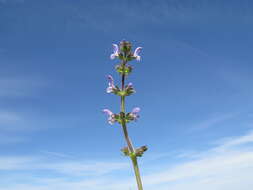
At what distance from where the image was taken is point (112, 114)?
8305 millimetres

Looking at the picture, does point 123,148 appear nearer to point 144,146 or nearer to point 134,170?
point 144,146

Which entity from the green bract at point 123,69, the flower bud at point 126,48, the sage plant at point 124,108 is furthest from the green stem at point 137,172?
the flower bud at point 126,48

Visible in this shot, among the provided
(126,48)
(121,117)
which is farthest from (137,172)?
(126,48)

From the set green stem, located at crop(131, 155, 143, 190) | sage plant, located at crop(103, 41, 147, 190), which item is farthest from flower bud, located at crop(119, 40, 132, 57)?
green stem, located at crop(131, 155, 143, 190)

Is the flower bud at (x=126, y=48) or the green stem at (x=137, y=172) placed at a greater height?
the flower bud at (x=126, y=48)

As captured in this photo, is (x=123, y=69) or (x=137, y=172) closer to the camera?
(x=137, y=172)

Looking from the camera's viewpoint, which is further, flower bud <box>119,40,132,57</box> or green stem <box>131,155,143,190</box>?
flower bud <box>119,40,132,57</box>

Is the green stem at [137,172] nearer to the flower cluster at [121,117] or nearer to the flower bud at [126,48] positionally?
the flower cluster at [121,117]

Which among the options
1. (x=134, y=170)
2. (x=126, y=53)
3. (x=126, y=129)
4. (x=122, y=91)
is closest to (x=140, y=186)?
(x=134, y=170)

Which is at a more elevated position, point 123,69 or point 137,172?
point 123,69

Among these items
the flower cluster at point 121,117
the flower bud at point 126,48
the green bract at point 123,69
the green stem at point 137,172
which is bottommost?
the green stem at point 137,172

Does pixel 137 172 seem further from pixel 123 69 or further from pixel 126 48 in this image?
pixel 126 48

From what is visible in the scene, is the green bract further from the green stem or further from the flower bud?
the green stem

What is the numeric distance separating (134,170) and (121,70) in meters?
2.73
